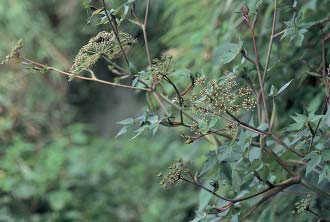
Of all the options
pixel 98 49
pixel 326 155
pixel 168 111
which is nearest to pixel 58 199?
pixel 168 111

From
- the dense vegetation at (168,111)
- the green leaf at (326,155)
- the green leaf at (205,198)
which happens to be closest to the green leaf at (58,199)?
the dense vegetation at (168,111)

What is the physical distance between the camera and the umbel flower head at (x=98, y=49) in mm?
1155

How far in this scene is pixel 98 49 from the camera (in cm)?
118

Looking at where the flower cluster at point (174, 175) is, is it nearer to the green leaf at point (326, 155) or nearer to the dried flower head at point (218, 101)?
the dried flower head at point (218, 101)

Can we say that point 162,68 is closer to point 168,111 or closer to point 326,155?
point 168,111

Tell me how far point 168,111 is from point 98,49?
0.21 m

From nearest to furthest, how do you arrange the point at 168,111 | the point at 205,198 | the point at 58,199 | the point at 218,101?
the point at 218,101 < the point at 168,111 < the point at 205,198 < the point at 58,199

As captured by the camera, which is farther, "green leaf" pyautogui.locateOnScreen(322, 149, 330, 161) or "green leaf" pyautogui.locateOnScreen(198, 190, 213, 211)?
"green leaf" pyautogui.locateOnScreen(198, 190, 213, 211)

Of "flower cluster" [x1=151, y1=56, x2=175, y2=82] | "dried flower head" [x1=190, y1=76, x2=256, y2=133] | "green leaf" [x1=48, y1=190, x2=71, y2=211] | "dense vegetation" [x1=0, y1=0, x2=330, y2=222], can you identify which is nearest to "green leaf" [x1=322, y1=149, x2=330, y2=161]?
"dense vegetation" [x1=0, y1=0, x2=330, y2=222]

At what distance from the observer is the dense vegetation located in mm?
1180

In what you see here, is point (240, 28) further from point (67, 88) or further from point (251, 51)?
point (67, 88)

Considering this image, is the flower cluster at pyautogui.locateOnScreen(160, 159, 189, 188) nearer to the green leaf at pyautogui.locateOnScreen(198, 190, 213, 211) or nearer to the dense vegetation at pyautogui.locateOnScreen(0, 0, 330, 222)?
the dense vegetation at pyautogui.locateOnScreen(0, 0, 330, 222)

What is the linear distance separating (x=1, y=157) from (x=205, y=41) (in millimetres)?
1638

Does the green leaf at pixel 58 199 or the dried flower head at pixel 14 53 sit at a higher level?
the green leaf at pixel 58 199
